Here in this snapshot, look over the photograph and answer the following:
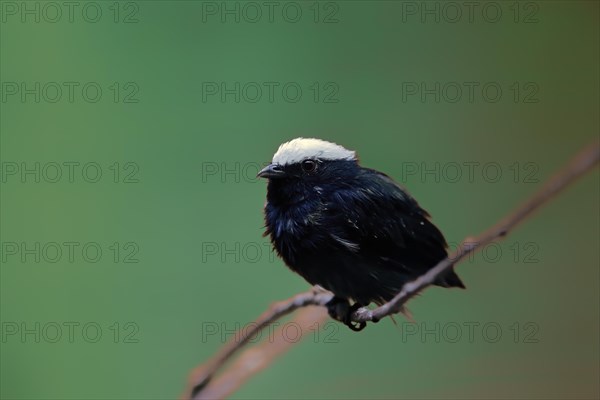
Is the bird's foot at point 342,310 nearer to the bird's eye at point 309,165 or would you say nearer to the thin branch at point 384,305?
the thin branch at point 384,305

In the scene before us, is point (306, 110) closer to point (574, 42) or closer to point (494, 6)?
point (494, 6)

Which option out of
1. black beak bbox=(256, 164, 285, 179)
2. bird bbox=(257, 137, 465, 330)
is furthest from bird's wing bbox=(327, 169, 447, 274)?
black beak bbox=(256, 164, 285, 179)

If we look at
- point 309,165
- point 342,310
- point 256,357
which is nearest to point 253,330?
point 256,357

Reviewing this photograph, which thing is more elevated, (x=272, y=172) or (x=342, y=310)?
(x=272, y=172)

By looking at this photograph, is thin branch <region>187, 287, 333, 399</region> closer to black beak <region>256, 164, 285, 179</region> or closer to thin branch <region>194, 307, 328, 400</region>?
thin branch <region>194, 307, 328, 400</region>

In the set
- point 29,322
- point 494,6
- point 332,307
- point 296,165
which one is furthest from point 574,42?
point 29,322

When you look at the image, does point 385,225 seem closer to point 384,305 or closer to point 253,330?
point 384,305
